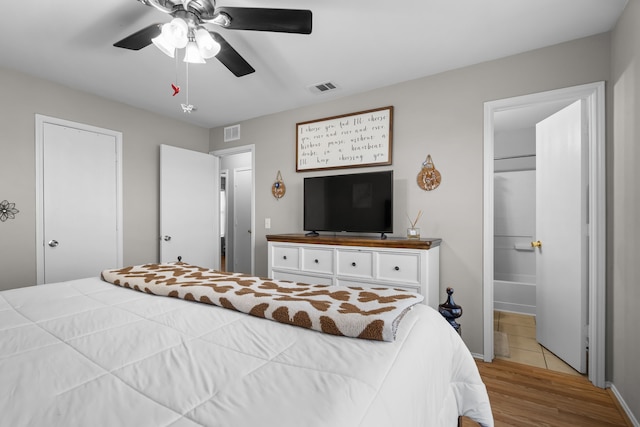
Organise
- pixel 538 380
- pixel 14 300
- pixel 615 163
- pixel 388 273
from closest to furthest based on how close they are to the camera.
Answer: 1. pixel 14 300
2. pixel 615 163
3. pixel 538 380
4. pixel 388 273

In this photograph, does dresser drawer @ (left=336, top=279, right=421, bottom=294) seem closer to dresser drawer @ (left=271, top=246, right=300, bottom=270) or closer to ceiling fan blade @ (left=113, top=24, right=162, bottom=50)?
dresser drawer @ (left=271, top=246, right=300, bottom=270)

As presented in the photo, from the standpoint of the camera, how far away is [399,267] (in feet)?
7.83

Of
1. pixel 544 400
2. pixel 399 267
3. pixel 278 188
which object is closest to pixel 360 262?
pixel 399 267

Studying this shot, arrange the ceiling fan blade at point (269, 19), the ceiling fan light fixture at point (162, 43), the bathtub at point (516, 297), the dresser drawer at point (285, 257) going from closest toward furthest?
the ceiling fan blade at point (269, 19) < the ceiling fan light fixture at point (162, 43) < the dresser drawer at point (285, 257) < the bathtub at point (516, 297)

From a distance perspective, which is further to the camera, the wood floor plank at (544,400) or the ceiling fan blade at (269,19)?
the wood floor plank at (544,400)

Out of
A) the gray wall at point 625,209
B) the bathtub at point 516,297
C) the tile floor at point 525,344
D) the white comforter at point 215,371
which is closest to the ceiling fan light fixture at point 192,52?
the white comforter at point 215,371

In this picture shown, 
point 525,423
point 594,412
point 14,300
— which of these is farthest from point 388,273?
point 14,300

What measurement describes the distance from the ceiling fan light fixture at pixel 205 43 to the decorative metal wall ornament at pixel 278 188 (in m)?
1.98

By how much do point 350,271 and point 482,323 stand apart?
1171mm

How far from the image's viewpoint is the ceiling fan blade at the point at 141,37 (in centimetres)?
173

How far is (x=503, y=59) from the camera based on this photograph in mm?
2480

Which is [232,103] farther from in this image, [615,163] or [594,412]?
[594,412]

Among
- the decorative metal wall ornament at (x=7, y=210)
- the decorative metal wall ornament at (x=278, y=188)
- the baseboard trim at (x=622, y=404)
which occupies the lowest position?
the baseboard trim at (x=622, y=404)

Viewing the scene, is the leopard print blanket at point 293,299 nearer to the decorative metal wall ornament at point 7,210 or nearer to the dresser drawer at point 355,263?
the dresser drawer at point 355,263
